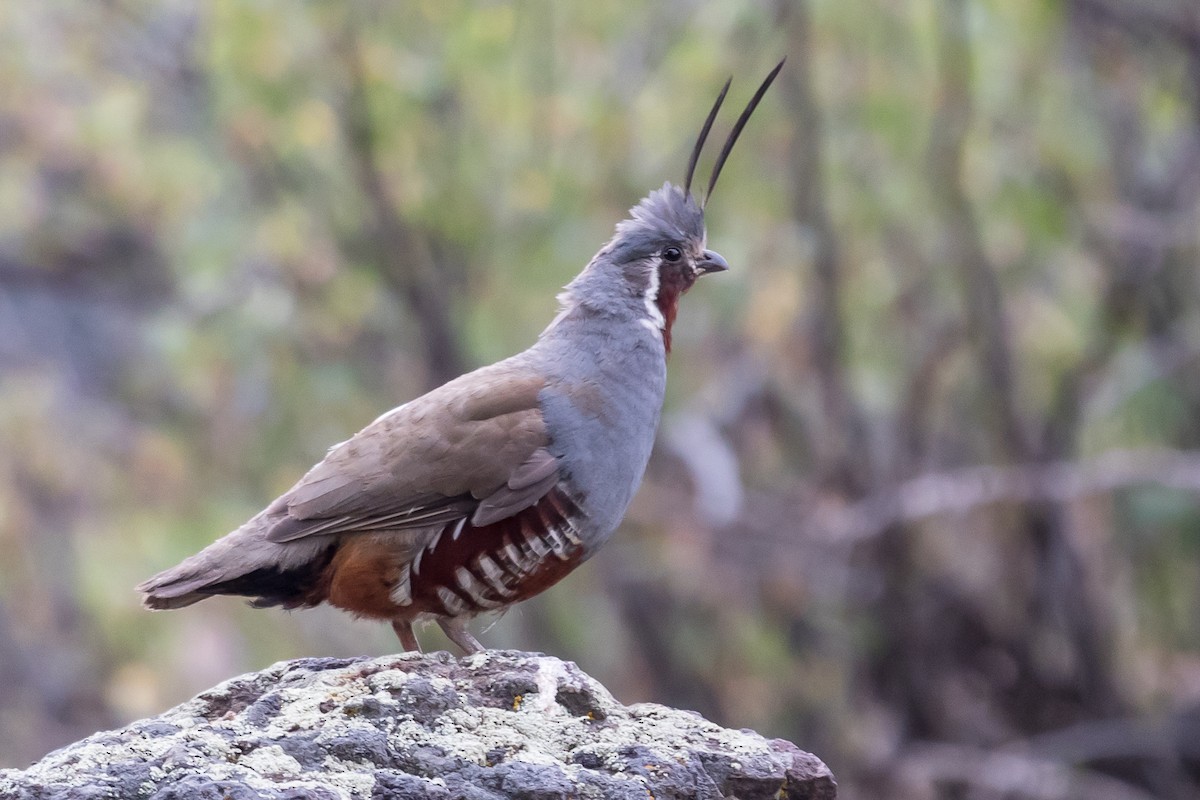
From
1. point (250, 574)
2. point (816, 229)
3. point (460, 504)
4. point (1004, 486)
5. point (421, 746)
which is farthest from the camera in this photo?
point (816, 229)

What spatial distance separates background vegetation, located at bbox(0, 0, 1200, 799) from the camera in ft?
30.0

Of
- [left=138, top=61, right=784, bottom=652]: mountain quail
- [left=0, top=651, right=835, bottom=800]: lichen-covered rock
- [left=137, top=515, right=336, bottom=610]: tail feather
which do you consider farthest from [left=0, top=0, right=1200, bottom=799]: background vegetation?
[left=0, top=651, right=835, bottom=800]: lichen-covered rock

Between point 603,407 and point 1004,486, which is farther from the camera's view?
point 1004,486

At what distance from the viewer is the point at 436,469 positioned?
4.43m

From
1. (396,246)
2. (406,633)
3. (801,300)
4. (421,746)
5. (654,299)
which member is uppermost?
(801,300)

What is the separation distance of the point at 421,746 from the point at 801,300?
268 inches

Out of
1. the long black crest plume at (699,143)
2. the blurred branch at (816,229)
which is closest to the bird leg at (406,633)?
the long black crest plume at (699,143)

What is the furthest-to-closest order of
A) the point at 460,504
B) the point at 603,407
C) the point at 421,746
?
the point at 603,407
the point at 460,504
the point at 421,746

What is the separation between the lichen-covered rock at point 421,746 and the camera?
286cm

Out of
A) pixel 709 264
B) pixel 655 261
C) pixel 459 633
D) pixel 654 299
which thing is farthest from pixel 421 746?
pixel 709 264

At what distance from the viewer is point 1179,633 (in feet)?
33.2

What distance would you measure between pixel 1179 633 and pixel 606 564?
3815 mm

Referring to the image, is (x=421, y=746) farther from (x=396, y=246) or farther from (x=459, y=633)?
(x=396, y=246)

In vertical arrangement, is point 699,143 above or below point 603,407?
above
